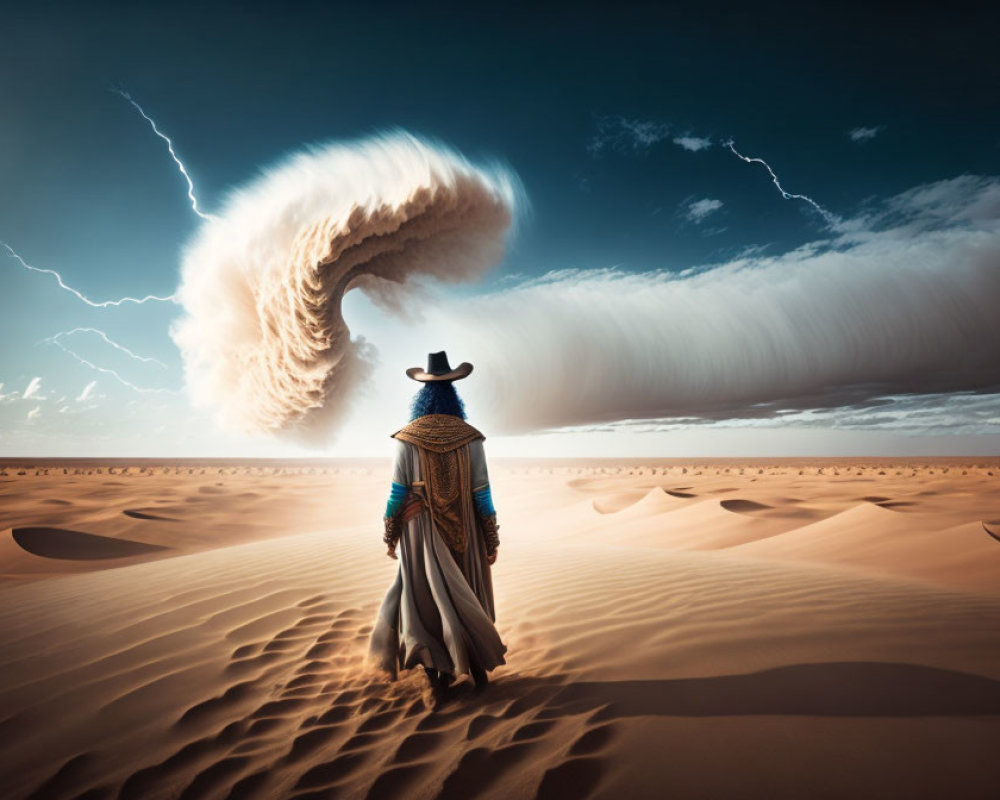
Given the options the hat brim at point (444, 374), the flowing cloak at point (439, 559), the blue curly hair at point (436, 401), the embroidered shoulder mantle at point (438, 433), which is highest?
the hat brim at point (444, 374)

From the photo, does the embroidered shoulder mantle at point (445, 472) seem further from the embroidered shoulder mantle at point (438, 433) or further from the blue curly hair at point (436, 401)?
the blue curly hair at point (436, 401)

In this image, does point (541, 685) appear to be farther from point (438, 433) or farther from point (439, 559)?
point (438, 433)

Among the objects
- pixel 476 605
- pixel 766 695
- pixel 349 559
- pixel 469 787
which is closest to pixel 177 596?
pixel 349 559

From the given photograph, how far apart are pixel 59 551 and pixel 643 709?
1279 cm

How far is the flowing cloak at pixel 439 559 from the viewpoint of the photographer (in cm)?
362

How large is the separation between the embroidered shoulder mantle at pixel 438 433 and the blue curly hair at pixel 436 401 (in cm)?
13

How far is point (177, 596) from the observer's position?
5883mm

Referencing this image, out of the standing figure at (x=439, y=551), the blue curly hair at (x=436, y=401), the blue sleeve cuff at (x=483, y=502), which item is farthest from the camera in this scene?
the blue curly hair at (x=436, y=401)

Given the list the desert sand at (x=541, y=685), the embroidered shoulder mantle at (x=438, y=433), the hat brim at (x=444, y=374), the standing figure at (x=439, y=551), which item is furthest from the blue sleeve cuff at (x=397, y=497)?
the desert sand at (x=541, y=685)

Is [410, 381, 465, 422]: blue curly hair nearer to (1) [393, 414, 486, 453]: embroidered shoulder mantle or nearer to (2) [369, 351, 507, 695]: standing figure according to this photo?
(2) [369, 351, 507, 695]: standing figure

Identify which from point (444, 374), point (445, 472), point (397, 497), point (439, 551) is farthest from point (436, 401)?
point (439, 551)

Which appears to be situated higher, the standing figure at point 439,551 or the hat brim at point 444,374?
the hat brim at point 444,374

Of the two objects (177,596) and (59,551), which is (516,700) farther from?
(59,551)

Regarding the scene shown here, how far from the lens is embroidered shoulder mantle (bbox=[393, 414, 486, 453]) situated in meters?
3.83
